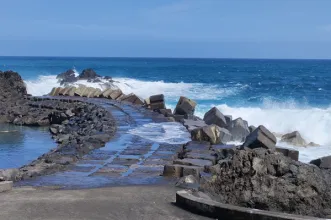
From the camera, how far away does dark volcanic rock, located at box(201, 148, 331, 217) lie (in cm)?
542

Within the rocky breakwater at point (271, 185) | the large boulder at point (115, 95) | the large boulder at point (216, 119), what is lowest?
the large boulder at point (115, 95)

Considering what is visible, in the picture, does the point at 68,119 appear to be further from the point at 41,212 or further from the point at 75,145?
the point at 41,212

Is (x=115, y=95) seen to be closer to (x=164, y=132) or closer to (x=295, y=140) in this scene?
(x=295, y=140)

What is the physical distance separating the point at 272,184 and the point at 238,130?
398 inches

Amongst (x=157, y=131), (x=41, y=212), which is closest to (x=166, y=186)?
(x=41, y=212)

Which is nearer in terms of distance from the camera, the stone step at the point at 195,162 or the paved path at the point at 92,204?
the paved path at the point at 92,204

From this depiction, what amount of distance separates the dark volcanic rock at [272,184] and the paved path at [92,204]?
0.61m

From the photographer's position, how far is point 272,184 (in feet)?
18.2

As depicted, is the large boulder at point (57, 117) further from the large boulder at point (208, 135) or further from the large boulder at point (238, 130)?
the large boulder at point (208, 135)

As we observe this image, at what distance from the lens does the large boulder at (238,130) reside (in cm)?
1535

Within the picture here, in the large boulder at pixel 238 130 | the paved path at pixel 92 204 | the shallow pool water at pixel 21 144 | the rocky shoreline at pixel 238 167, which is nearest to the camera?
the paved path at pixel 92 204

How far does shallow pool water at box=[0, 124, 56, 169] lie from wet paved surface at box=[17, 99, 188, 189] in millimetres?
2252

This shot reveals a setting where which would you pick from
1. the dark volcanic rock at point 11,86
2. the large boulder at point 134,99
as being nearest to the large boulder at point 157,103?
the large boulder at point 134,99

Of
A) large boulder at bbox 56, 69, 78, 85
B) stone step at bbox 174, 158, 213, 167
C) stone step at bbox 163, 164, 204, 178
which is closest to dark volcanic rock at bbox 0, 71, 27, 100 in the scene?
large boulder at bbox 56, 69, 78, 85
